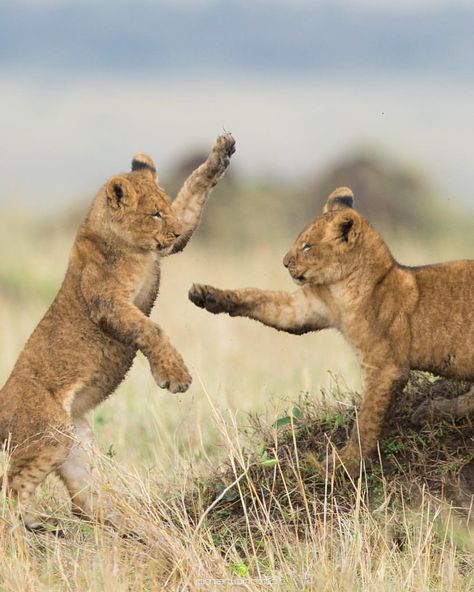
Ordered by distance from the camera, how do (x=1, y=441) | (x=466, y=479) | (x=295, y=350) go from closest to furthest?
(x=466, y=479) → (x=1, y=441) → (x=295, y=350)

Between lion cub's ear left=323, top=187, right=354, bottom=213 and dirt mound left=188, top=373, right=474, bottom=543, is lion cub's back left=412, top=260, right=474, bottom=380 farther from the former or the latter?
lion cub's ear left=323, top=187, right=354, bottom=213

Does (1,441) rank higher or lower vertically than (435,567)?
higher

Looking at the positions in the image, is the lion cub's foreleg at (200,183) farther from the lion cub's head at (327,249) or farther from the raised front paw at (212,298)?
the lion cub's head at (327,249)

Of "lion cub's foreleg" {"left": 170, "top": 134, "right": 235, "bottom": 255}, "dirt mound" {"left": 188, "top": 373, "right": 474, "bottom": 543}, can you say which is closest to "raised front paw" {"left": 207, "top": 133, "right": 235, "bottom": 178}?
"lion cub's foreleg" {"left": 170, "top": 134, "right": 235, "bottom": 255}

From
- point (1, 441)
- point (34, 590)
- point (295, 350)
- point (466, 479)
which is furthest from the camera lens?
point (295, 350)

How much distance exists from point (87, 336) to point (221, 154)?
1283 millimetres

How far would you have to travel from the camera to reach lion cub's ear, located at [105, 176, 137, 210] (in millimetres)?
7215

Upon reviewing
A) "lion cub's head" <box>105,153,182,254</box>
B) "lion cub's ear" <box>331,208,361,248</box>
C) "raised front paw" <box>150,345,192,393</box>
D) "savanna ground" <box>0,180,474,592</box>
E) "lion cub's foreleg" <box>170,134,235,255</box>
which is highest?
"lion cub's foreleg" <box>170,134,235,255</box>

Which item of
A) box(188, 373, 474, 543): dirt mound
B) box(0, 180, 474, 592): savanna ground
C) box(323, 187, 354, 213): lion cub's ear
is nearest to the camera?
box(0, 180, 474, 592): savanna ground

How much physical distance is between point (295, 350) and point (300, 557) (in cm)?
731

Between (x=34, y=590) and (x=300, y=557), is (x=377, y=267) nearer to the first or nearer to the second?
(x=300, y=557)

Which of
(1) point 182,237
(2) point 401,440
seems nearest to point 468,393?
(2) point 401,440

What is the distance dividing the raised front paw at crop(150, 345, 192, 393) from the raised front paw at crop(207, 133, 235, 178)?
1.28m

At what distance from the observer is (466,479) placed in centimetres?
688
